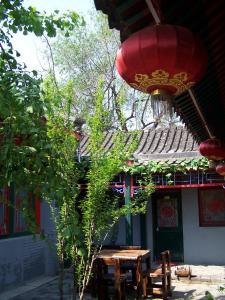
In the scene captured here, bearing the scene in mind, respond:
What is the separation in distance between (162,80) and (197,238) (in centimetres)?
979

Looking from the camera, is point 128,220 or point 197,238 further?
point 197,238

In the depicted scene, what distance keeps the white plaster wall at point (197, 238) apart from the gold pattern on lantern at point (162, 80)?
958 centimetres

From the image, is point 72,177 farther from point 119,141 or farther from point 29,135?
point 29,135

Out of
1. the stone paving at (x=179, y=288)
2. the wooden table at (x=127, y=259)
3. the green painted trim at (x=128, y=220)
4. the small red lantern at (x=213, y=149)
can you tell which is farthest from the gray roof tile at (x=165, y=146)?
the small red lantern at (x=213, y=149)

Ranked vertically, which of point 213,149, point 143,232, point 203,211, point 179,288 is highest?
point 213,149

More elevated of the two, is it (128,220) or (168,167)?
(168,167)

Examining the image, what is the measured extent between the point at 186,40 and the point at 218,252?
9844 millimetres

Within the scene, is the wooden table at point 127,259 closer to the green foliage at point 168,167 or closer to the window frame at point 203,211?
the green foliage at point 168,167

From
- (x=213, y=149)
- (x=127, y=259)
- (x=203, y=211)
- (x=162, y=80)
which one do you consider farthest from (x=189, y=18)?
(x=203, y=211)

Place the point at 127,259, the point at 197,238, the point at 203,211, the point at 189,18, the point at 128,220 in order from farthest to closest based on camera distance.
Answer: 1. the point at 203,211
2. the point at 197,238
3. the point at 128,220
4. the point at 127,259
5. the point at 189,18

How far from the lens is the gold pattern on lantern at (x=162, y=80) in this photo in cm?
206

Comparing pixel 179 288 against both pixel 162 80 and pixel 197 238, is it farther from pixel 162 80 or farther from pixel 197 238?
pixel 162 80

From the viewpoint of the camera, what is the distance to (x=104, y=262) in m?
7.43

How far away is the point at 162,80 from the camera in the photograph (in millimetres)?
2094
